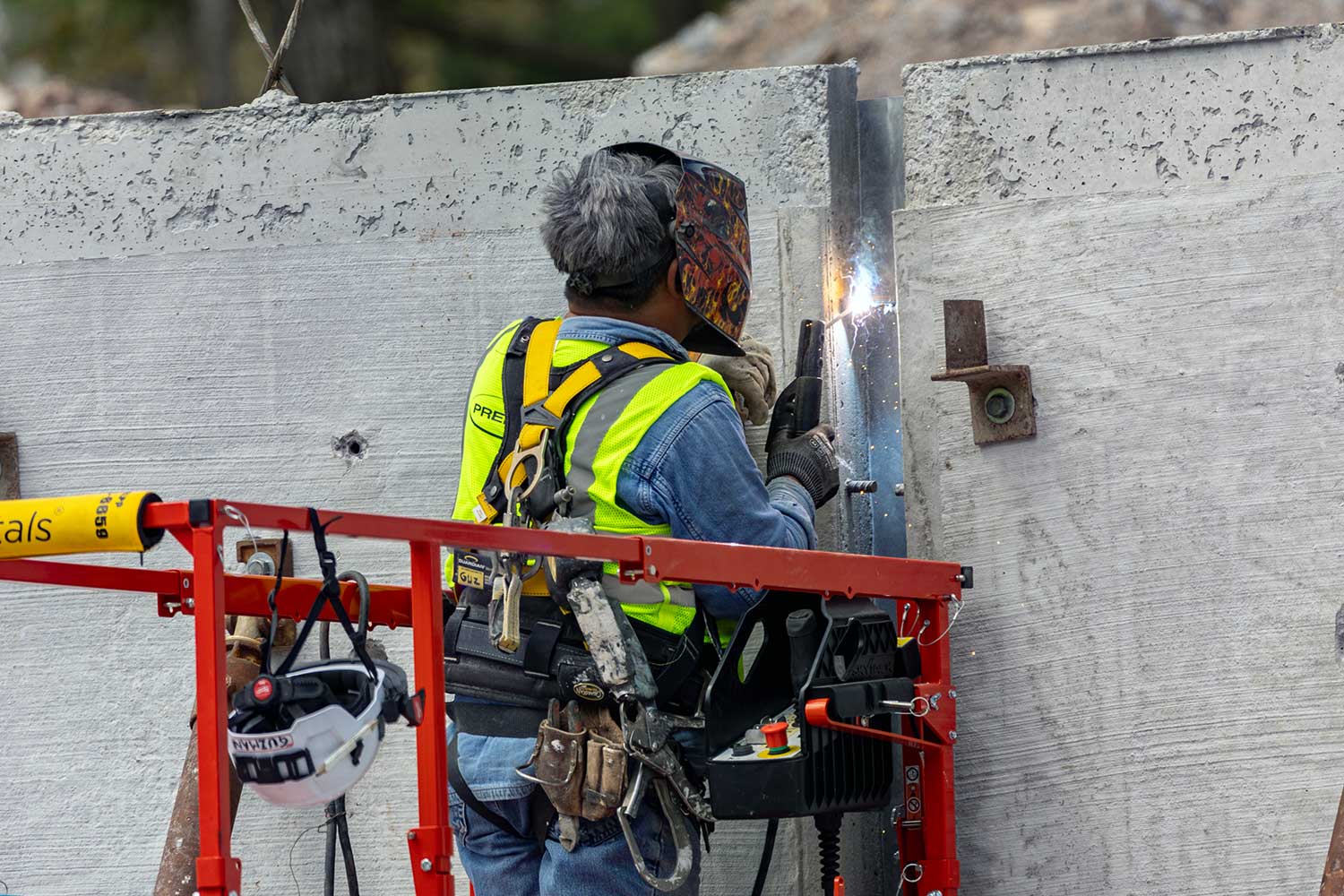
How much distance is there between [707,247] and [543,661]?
83 centimetres

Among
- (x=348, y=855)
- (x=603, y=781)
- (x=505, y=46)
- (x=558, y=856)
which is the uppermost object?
(x=505, y=46)

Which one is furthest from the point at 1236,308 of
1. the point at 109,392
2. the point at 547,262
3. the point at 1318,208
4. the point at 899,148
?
the point at 109,392

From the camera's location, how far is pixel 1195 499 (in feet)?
10.9

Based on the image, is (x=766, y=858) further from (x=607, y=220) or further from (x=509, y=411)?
(x=607, y=220)

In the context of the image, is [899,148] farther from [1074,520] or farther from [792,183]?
[1074,520]

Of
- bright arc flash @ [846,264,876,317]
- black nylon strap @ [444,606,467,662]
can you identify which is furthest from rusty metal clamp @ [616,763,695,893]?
bright arc flash @ [846,264,876,317]

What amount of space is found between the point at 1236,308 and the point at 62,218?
2773 mm

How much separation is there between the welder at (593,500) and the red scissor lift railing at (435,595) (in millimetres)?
149

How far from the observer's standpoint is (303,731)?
2.12m

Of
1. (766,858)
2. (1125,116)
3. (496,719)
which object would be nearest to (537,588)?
(496,719)

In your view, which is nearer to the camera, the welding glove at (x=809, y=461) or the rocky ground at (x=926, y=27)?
the welding glove at (x=809, y=461)

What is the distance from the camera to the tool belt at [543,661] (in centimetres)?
279

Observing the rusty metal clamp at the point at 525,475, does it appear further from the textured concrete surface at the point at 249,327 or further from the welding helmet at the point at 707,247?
the textured concrete surface at the point at 249,327

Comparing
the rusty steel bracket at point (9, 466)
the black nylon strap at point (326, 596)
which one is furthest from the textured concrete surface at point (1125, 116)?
the rusty steel bracket at point (9, 466)
